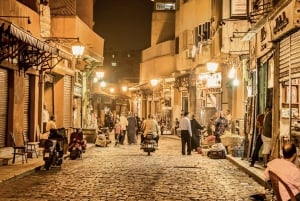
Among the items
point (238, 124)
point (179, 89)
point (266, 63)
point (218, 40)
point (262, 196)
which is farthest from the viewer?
point (179, 89)

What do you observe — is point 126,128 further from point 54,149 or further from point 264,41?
point 264,41

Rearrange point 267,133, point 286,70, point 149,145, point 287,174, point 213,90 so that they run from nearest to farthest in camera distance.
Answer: point 287,174
point 286,70
point 267,133
point 149,145
point 213,90

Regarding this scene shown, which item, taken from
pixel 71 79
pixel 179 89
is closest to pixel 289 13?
pixel 71 79

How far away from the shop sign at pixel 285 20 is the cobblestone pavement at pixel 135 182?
160 inches

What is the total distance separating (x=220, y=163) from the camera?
75.2 feet

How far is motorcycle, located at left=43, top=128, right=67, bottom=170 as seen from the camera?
19.2 metres

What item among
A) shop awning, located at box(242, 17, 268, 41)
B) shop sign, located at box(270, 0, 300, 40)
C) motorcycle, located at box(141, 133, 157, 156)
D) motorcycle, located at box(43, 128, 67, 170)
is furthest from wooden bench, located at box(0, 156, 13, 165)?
shop awning, located at box(242, 17, 268, 41)

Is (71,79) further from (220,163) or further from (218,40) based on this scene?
(220,163)

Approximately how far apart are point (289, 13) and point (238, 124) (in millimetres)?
14458

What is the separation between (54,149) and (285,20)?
830 centimetres

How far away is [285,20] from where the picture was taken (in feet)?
51.6

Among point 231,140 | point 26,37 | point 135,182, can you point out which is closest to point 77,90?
point 231,140

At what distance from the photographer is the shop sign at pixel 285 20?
1439 cm

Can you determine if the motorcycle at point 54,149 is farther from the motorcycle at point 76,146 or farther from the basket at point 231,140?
the basket at point 231,140
